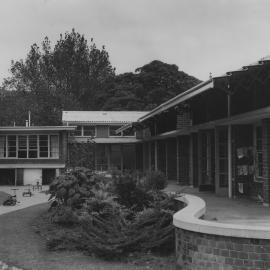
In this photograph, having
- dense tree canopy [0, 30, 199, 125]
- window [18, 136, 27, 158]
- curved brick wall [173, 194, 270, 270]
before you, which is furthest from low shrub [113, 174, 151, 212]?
dense tree canopy [0, 30, 199, 125]

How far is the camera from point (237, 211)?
1153cm

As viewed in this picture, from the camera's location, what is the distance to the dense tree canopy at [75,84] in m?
52.5

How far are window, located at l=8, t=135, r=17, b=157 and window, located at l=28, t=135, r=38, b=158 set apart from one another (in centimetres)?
100

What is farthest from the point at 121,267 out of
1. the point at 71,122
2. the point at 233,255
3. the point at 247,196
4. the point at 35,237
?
the point at 71,122

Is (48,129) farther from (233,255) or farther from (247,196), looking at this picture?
(233,255)

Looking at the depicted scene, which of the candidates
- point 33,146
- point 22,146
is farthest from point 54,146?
point 22,146

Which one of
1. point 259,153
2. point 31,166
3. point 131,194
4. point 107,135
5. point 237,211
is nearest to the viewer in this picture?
point 237,211

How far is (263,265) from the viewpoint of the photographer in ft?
25.1

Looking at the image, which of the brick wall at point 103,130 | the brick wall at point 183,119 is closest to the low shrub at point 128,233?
the brick wall at point 183,119

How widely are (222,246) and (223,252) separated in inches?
3.4

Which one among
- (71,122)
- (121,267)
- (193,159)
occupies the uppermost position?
(71,122)

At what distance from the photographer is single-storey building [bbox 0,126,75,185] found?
36.4m

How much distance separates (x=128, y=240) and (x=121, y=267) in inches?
29.2

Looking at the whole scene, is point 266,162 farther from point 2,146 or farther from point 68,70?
point 68,70
